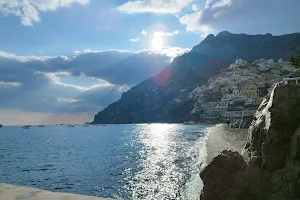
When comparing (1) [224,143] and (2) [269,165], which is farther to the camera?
(1) [224,143]

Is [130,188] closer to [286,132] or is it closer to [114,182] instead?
[114,182]

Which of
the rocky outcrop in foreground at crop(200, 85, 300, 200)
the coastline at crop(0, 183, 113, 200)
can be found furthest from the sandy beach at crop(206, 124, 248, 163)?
the coastline at crop(0, 183, 113, 200)

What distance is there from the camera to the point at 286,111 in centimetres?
1588

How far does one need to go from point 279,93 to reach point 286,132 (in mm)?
2477

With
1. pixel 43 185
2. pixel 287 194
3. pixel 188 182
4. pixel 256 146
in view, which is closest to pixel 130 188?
pixel 188 182

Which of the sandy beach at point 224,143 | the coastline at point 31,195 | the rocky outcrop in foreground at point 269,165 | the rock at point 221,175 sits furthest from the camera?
the sandy beach at point 224,143

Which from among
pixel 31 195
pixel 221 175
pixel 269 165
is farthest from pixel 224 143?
pixel 31 195

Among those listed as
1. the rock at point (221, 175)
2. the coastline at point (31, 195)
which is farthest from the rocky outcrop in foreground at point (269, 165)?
the coastline at point (31, 195)

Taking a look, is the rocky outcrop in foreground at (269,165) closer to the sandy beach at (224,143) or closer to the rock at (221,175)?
the rock at (221,175)

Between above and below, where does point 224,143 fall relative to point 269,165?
below

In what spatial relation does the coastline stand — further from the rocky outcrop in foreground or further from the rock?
the rocky outcrop in foreground

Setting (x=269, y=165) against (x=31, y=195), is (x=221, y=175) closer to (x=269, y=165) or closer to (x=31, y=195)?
(x=269, y=165)

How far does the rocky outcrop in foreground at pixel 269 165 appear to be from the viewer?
47.4ft

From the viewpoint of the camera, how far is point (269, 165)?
15.4 meters
